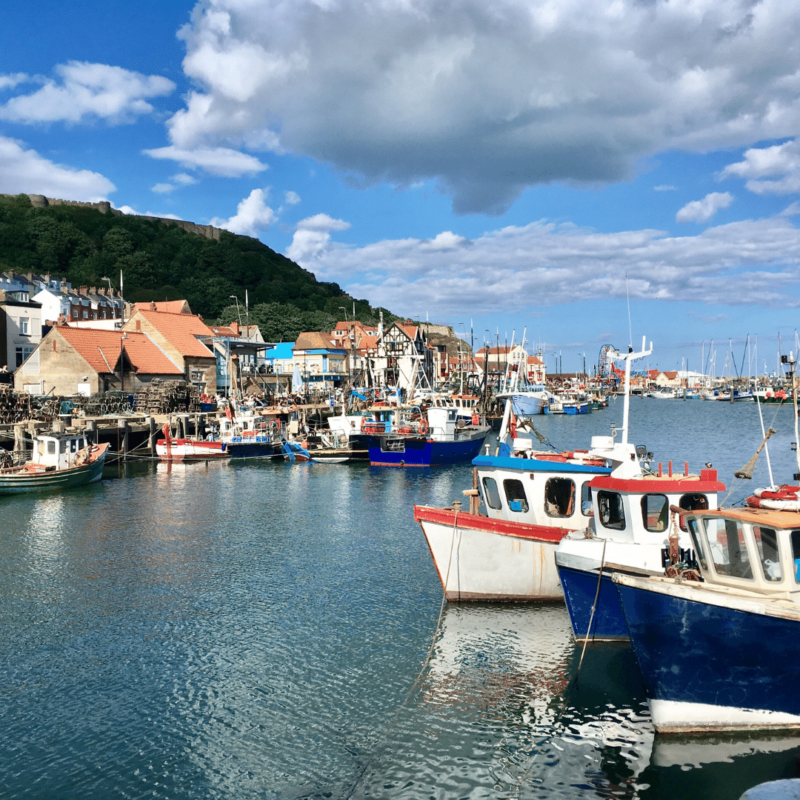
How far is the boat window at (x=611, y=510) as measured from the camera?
15.2 m

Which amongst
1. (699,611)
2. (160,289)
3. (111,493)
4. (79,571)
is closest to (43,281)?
(160,289)

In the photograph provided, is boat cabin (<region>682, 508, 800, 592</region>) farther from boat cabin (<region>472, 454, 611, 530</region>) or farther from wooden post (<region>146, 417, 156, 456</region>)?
wooden post (<region>146, 417, 156, 456</region>)

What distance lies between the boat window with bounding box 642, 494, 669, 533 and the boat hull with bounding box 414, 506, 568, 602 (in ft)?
9.57

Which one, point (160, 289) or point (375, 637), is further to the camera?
point (160, 289)

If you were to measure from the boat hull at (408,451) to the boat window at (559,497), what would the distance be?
103 feet

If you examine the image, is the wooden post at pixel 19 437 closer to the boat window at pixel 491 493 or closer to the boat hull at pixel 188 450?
the boat hull at pixel 188 450

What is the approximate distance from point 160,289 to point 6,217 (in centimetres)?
3161

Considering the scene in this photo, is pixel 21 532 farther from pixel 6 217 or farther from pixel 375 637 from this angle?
pixel 6 217

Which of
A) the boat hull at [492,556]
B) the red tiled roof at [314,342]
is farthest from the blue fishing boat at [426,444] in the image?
the red tiled roof at [314,342]

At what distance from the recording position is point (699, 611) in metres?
11.5

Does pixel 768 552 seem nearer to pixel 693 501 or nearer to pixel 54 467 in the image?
pixel 693 501

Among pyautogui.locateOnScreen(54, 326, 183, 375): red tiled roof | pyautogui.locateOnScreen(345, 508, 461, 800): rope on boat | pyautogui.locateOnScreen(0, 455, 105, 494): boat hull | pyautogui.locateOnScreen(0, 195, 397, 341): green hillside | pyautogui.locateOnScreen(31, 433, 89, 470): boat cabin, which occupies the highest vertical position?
pyautogui.locateOnScreen(0, 195, 397, 341): green hillside

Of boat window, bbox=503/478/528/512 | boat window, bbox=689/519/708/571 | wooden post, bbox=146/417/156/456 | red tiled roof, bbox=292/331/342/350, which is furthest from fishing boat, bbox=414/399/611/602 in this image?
red tiled roof, bbox=292/331/342/350

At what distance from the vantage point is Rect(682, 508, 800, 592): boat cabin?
1159 cm
